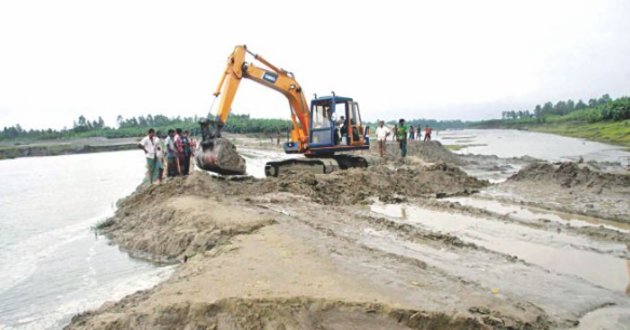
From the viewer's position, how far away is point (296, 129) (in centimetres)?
1634

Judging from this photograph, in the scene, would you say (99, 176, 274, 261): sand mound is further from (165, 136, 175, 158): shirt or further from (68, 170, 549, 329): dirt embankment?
(165, 136, 175, 158): shirt

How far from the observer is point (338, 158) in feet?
53.2

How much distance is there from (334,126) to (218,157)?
12.5 ft

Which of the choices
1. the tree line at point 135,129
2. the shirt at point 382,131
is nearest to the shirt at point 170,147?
the shirt at point 382,131

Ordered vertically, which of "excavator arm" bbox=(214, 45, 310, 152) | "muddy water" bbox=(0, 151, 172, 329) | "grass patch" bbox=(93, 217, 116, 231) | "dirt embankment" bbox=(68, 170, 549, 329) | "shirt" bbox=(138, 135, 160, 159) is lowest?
"muddy water" bbox=(0, 151, 172, 329)

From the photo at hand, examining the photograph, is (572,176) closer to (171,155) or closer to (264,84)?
(264,84)

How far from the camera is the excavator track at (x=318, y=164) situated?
15.0 metres

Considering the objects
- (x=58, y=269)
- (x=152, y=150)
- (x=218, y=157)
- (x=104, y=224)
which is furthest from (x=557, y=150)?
(x=58, y=269)

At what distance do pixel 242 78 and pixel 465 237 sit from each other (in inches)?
374

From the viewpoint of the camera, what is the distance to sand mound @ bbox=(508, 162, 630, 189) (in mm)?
11773

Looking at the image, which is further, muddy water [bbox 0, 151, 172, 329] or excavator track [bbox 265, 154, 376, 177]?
excavator track [bbox 265, 154, 376, 177]

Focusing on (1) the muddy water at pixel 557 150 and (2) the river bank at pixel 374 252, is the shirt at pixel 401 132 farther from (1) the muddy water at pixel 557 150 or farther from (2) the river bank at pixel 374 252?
(1) the muddy water at pixel 557 150

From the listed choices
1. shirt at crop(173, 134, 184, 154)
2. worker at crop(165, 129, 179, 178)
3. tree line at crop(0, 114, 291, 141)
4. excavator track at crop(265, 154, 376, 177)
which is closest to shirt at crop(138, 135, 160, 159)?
worker at crop(165, 129, 179, 178)

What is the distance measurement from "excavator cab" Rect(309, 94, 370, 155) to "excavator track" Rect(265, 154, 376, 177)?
0.47m
